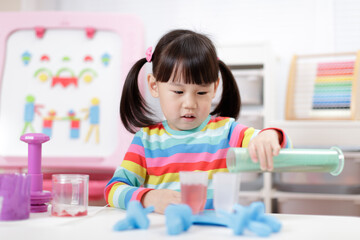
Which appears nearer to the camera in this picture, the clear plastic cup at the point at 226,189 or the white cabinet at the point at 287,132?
the clear plastic cup at the point at 226,189

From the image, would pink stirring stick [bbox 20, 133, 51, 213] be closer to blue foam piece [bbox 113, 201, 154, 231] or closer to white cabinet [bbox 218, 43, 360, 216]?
blue foam piece [bbox 113, 201, 154, 231]

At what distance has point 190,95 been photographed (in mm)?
920

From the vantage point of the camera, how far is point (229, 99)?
110 cm

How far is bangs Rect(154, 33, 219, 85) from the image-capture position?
36.4 inches

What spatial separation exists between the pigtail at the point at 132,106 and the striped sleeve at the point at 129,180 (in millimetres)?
77

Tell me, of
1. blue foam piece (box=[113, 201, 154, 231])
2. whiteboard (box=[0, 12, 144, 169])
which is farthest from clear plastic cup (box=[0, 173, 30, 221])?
whiteboard (box=[0, 12, 144, 169])

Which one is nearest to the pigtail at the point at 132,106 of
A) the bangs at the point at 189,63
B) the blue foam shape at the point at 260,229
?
the bangs at the point at 189,63

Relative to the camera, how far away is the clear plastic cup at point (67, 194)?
0.69 m

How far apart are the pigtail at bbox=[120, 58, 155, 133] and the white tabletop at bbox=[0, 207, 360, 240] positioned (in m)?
0.41

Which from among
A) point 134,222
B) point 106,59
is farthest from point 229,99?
point 106,59

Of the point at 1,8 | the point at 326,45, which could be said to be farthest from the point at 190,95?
the point at 1,8

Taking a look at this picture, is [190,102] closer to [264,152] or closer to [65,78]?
[264,152]

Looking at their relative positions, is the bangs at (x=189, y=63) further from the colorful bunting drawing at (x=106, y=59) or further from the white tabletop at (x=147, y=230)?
the colorful bunting drawing at (x=106, y=59)

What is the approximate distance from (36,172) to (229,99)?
21.5 inches
